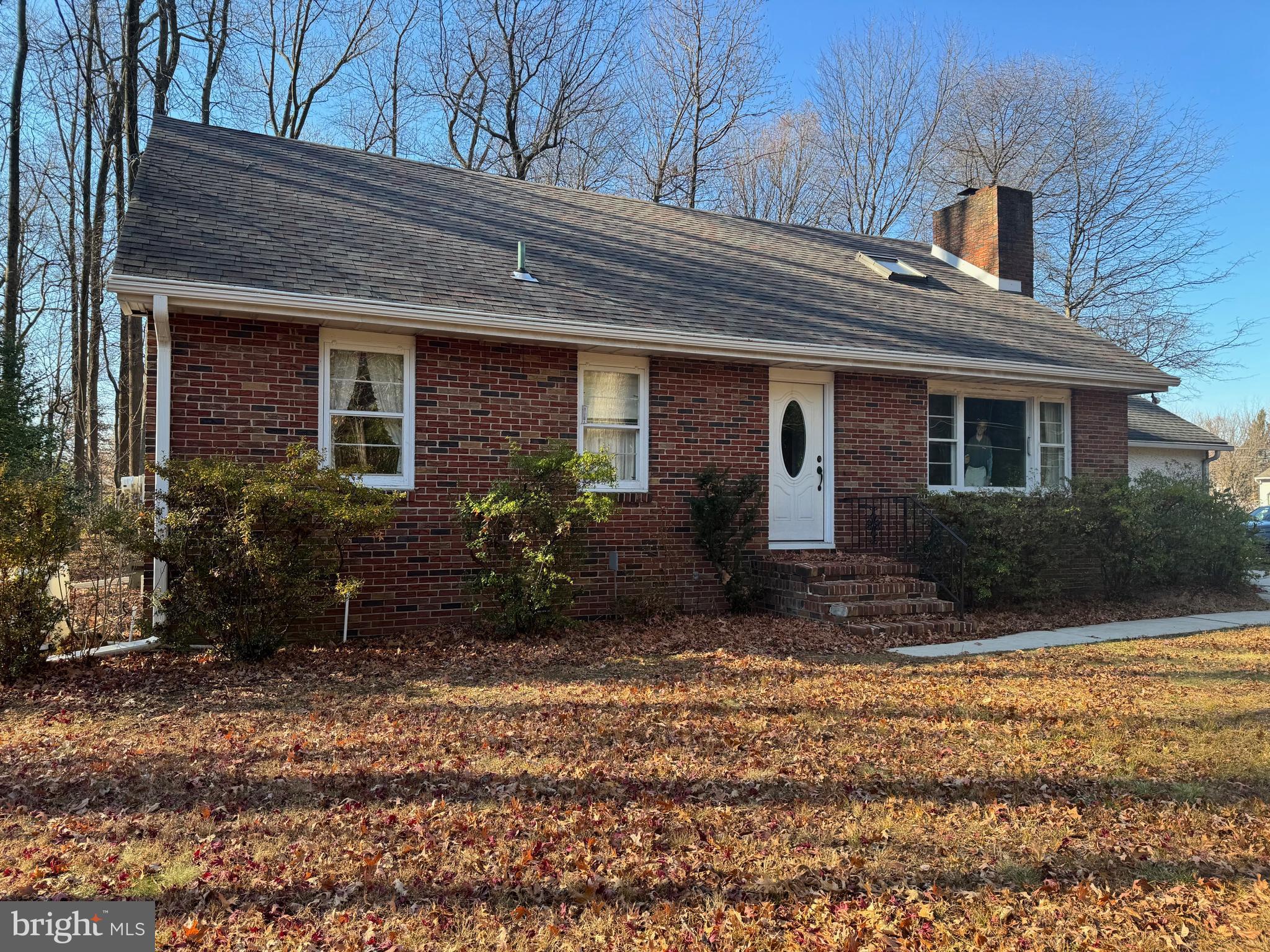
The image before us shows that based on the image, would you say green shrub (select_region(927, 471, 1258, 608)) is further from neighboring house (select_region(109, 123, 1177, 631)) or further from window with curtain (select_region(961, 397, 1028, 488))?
neighboring house (select_region(109, 123, 1177, 631))

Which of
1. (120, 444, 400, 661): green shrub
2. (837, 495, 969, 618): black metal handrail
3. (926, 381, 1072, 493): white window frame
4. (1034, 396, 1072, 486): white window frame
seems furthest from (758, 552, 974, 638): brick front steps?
(120, 444, 400, 661): green shrub

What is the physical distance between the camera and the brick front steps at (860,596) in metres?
8.99

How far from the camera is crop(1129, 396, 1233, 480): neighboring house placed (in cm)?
1750

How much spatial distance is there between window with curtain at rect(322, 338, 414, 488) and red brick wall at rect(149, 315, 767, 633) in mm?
140

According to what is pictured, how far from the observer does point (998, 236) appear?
49.9ft

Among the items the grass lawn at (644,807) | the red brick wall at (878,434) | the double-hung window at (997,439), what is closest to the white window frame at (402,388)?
the grass lawn at (644,807)

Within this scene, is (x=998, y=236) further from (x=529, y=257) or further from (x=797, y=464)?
(x=529, y=257)

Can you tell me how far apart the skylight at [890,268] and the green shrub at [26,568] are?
473 inches

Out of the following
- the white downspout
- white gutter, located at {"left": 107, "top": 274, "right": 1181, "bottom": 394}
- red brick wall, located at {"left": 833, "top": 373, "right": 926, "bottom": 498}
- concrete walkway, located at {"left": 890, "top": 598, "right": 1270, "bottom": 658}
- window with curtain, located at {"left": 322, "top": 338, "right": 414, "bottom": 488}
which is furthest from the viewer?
red brick wall, located at {"left": 833, "top": 373, "right": 926, "bottom": 498}

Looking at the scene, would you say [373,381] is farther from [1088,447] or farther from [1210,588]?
[1210,588]

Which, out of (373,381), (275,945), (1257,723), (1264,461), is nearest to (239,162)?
(373,381)

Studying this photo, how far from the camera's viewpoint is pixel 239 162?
1066 centimetres

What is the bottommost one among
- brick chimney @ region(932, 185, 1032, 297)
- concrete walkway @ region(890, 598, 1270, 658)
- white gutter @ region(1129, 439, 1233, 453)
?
concrete walkway @ region(890, 598, 1270, 658)

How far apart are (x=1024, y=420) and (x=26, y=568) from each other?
40.6ft
